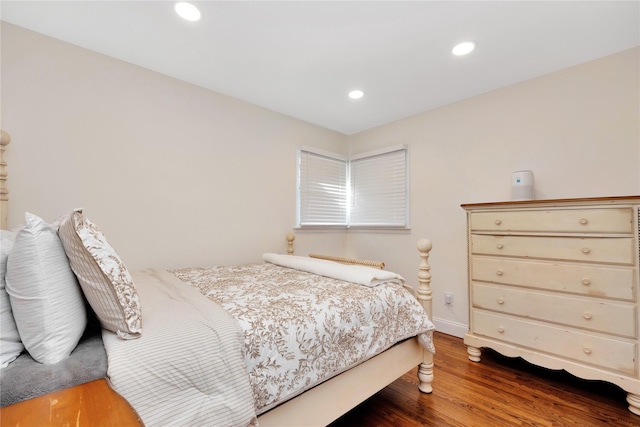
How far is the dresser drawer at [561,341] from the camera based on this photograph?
1697 millimetres

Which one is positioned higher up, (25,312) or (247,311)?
(25,312)

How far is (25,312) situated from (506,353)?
272 cm

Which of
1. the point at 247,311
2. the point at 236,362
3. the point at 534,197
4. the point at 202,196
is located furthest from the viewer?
the point at 202,196

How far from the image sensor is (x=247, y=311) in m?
1.21

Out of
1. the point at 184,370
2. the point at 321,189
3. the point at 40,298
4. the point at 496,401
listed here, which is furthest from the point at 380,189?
the point at 40,298

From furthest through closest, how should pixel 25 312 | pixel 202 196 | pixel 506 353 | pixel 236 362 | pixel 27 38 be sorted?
1. pixel 202 196
2. pixel 506 353
3. pixel 27 38
4. pixel 236 362
5. pixel 25 312

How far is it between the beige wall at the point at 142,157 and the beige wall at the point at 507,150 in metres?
1.50

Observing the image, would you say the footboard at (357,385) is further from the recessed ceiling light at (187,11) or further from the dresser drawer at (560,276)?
the recessed ceiling light at (187,11)

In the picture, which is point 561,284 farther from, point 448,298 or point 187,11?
point 187,11

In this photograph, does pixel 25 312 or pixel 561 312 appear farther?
pixel 561 312

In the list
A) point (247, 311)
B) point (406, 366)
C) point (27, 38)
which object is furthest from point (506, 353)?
point (27, 38)

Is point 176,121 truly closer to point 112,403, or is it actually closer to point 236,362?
point 236,362

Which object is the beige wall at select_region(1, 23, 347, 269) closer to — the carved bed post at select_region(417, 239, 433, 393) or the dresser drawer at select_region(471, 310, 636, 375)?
the carved bed post at select_region(417, 239, 433, 393)

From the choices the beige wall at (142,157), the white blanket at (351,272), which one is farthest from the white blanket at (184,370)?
the beige wall at (142,157)
